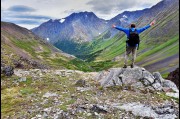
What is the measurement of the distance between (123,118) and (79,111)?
3109 millimetres

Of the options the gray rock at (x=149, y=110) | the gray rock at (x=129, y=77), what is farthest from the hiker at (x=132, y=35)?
the gray rock at (x=149, y=110)

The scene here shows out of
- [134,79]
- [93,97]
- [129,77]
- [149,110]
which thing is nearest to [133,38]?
[129,77]

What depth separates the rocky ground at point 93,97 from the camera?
66.8 ft

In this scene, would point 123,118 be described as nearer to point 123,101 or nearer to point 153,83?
point 123,101

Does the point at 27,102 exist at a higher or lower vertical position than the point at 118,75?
lower

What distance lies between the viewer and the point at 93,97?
2406cm

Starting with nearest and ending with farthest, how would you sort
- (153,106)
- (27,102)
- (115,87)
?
(153,106), (27,102), (115,87)

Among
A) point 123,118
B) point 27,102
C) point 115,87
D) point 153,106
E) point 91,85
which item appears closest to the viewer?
point 123,118

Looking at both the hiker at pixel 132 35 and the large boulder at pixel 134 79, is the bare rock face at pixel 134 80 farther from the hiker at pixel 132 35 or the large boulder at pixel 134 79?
the hiker at pixel 132 35

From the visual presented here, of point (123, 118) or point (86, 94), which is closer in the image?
point (123, 118)

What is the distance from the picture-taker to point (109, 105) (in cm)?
2169

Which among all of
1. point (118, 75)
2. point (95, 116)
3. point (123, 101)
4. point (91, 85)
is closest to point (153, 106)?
point (123, 101)

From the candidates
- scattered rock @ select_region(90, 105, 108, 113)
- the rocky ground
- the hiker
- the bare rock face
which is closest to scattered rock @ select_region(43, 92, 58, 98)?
the rocky ground

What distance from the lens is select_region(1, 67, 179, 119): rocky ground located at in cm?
2036
